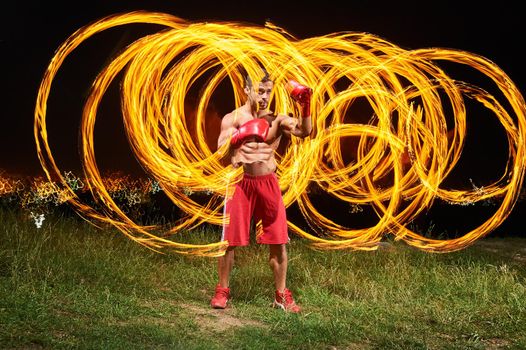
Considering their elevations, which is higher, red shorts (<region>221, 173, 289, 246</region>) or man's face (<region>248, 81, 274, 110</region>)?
man's face (<region>248, 81, 274, 110</region>)

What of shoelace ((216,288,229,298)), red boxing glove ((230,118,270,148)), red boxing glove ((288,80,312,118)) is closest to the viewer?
red boxing glove ((288,80,312,118))

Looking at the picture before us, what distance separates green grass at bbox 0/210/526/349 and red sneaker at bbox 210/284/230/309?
11 cm

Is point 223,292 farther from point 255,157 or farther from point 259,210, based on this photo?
point 255,157

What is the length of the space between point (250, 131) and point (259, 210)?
2.82ft

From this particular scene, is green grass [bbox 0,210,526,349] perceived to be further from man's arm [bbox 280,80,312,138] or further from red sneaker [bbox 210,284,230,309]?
man's arm [bbox 280,80,312,138]

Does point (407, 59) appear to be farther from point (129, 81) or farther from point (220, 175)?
point (129, 81)

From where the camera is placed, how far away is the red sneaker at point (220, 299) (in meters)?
7.00

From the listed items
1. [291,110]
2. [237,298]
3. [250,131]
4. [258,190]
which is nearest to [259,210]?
[258,190]

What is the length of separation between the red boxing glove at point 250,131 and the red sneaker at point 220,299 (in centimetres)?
147

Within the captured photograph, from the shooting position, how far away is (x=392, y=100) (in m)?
10.4

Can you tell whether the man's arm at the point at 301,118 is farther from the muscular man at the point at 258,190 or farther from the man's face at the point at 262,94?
the man's face at the point at 262,94

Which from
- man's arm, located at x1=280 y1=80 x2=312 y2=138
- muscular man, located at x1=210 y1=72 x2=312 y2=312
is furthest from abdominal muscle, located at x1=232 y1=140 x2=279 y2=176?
man's arm, located at x1=280 y1=80 x2=312 y2=138

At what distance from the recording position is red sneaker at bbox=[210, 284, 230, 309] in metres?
7.00

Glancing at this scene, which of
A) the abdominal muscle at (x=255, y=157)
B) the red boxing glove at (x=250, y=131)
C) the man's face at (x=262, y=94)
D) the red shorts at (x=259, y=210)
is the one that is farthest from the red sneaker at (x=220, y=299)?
the man's face at (x=262, y=94)
